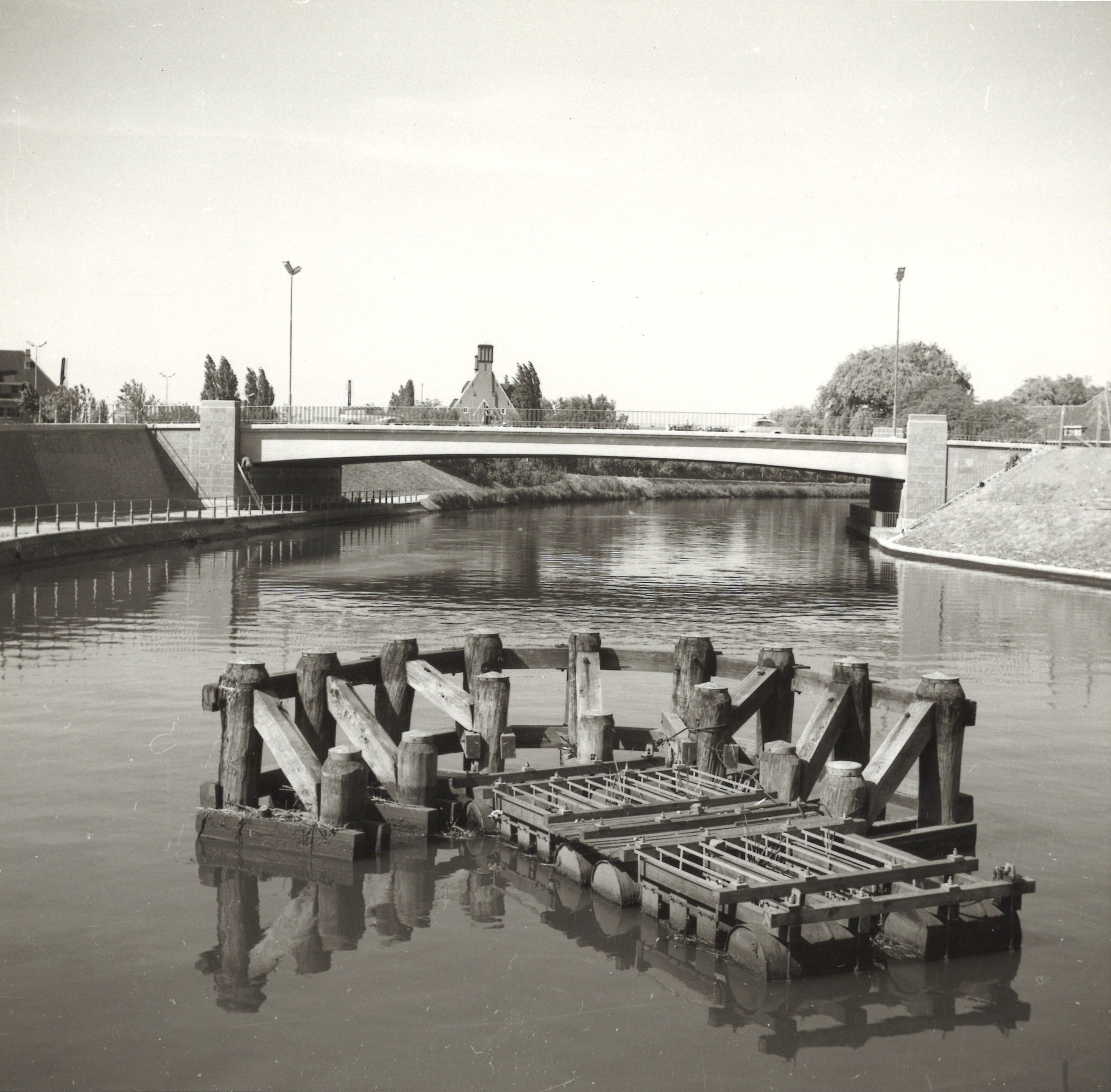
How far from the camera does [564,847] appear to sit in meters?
12.0

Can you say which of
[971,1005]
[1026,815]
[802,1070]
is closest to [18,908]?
[802,1070]

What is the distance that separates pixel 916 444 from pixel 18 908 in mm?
57429

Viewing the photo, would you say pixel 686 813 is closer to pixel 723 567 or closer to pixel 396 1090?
pixel 396 1090

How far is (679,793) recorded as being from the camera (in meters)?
13.1

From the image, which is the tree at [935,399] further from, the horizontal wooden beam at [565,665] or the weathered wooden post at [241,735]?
the weathered wooden post at [241,735]

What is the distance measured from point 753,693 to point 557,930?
415 cm

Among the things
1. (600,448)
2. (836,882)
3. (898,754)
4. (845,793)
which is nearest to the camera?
(836,882)

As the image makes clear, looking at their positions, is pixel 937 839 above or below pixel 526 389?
below

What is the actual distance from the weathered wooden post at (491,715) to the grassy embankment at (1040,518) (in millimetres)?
36595

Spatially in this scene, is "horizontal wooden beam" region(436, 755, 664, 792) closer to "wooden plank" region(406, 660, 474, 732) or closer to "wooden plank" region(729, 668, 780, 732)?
"wooden plank" region(406, 660, 474, 732)

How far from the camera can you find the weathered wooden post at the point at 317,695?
13680mm

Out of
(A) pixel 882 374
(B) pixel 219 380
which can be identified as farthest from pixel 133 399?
(A) pixel 882 374

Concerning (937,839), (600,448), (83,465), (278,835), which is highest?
(600,448)

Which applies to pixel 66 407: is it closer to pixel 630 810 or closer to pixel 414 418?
pixel 414 418
